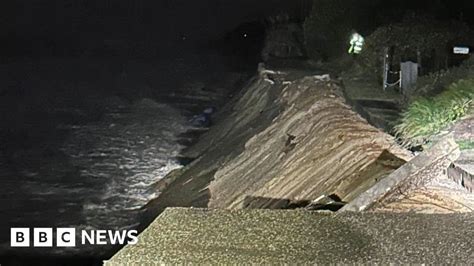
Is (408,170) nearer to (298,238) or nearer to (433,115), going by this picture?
(298,238)

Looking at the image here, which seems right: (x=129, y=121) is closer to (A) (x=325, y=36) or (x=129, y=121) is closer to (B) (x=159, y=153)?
(B) (x=159, y=153)

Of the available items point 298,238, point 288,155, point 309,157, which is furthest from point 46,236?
point 288,155

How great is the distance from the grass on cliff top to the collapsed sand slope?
258mm

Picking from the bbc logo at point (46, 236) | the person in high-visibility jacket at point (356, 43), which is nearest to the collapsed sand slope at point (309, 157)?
the bbc logo at point (46, 236)

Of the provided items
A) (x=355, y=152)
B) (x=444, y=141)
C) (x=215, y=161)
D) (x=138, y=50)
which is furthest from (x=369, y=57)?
(x=138, y=50)

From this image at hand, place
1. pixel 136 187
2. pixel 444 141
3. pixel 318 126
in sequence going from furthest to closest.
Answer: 1. pixel 136 187
2. pixel 318 126
3. pixel 444 141

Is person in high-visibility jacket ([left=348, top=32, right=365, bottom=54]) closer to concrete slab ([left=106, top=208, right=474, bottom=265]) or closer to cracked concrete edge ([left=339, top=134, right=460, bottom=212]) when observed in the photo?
cracked concrete edge ([left=339, top=134, right=460, bottom=212])

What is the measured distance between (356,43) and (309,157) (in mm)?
11779

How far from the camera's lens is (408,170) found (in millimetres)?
3455

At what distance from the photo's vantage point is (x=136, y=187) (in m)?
21.2

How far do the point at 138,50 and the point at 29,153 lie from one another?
108 feet

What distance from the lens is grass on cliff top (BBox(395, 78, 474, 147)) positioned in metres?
Result: 8.49

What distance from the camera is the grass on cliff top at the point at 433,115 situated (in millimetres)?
8492

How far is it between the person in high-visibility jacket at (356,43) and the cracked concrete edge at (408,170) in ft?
55.7
